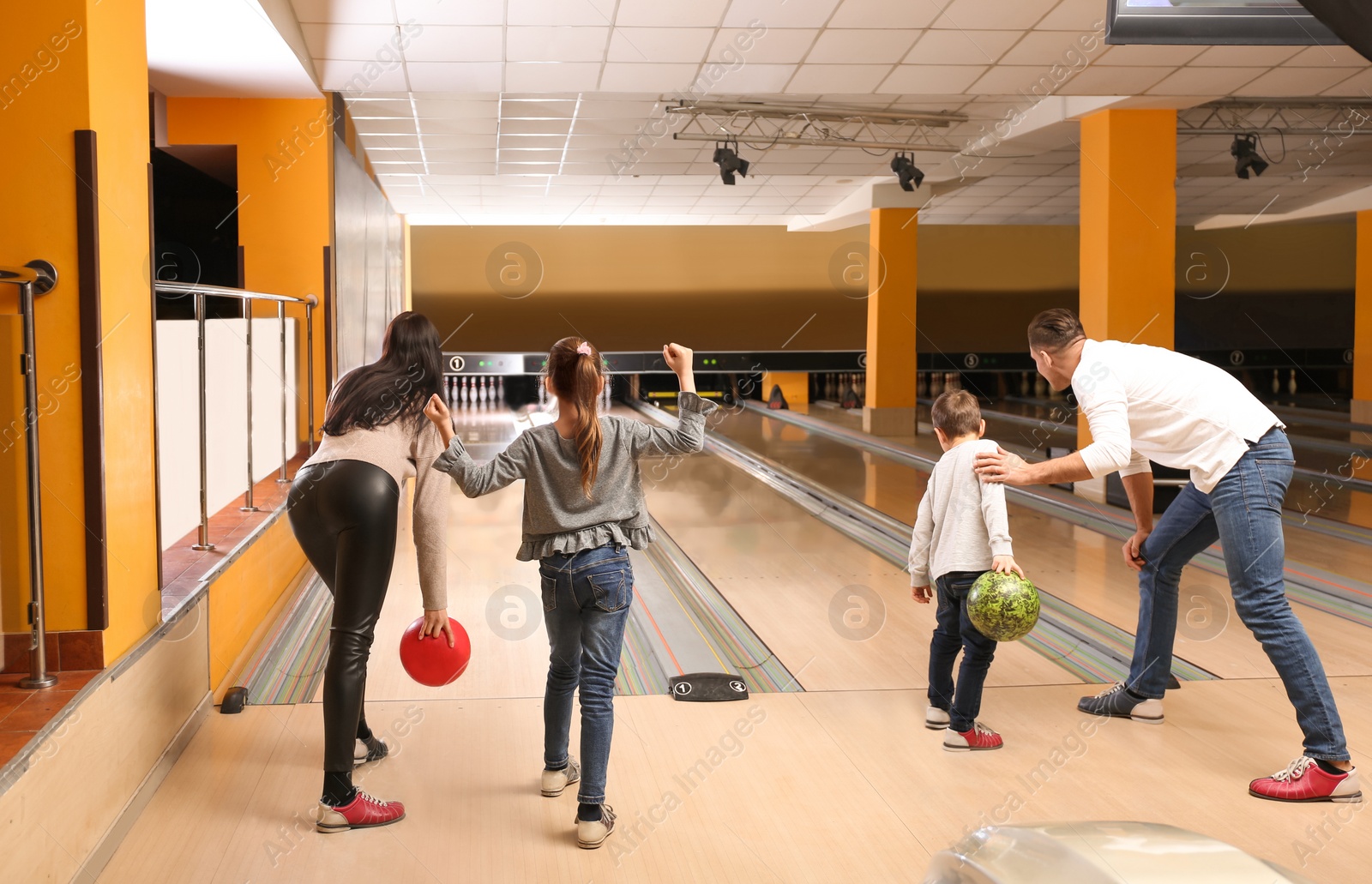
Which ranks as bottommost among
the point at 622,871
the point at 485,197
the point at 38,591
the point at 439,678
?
the point at 622,871

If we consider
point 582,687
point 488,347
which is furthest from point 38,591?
point 488,347

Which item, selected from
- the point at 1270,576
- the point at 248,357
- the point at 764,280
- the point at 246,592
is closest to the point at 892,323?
the point at 764,280

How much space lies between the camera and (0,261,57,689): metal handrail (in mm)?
1996

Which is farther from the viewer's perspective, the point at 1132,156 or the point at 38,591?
the point at 1132,156

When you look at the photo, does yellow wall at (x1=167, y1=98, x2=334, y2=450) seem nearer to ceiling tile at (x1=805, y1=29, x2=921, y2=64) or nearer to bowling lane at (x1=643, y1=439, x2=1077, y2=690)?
bowling lane at (x1=643, y1=439, x2=1077, y2=690)

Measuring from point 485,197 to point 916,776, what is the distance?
979cm

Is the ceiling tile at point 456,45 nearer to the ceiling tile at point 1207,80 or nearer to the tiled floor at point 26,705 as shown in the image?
the ceiling tile at point 1207,80

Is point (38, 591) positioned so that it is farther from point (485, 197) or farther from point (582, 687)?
point (485, 197)

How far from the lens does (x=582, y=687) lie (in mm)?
2143

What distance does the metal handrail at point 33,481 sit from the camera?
78.6 inches

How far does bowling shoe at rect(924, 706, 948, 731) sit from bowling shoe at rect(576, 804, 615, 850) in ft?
3.30

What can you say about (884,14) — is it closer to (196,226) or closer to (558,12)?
(558,12)

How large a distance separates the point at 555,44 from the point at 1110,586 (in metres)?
3.57

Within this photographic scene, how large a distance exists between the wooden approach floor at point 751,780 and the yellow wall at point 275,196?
271 centimetres
